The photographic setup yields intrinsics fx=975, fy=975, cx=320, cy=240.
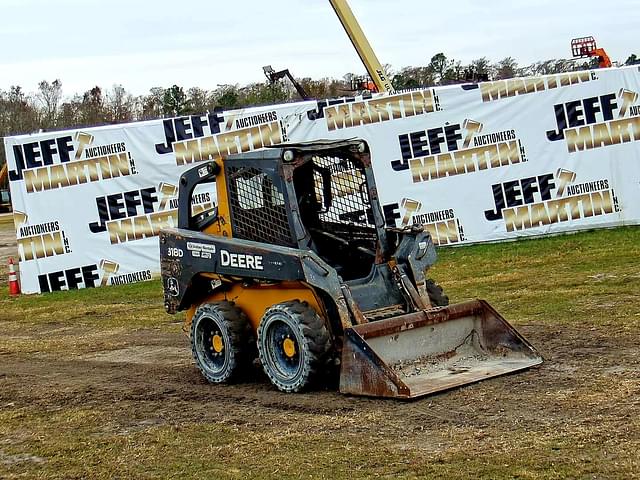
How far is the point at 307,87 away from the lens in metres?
51.0

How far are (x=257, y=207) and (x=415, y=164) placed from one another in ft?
35.4

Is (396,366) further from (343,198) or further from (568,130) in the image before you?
(568,130)

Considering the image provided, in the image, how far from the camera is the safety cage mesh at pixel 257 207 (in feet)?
28.3

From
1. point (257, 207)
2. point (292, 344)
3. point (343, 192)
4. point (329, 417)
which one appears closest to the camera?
point (329, 417)

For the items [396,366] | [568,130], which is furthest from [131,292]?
[396,366]

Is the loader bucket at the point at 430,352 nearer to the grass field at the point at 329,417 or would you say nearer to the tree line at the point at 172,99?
the grass field at the point at 329,417

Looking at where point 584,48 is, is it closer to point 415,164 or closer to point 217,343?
point 415,164

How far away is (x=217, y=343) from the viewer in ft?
30.3

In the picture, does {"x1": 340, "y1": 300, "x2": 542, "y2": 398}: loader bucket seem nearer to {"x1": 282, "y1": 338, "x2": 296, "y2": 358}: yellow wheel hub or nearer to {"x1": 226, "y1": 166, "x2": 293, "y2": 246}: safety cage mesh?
{"x1": 282, "y1": 338, "x2": 296, "y2": 358}: yellow wheel hub

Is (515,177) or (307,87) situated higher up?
(307,87)

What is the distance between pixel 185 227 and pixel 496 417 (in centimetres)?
406

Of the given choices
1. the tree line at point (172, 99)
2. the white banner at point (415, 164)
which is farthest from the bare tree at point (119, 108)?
the white banner at point (415, 164)

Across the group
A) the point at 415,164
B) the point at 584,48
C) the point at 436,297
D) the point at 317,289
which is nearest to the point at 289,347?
the point at 317,289

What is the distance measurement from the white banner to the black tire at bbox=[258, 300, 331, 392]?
10865 mm
